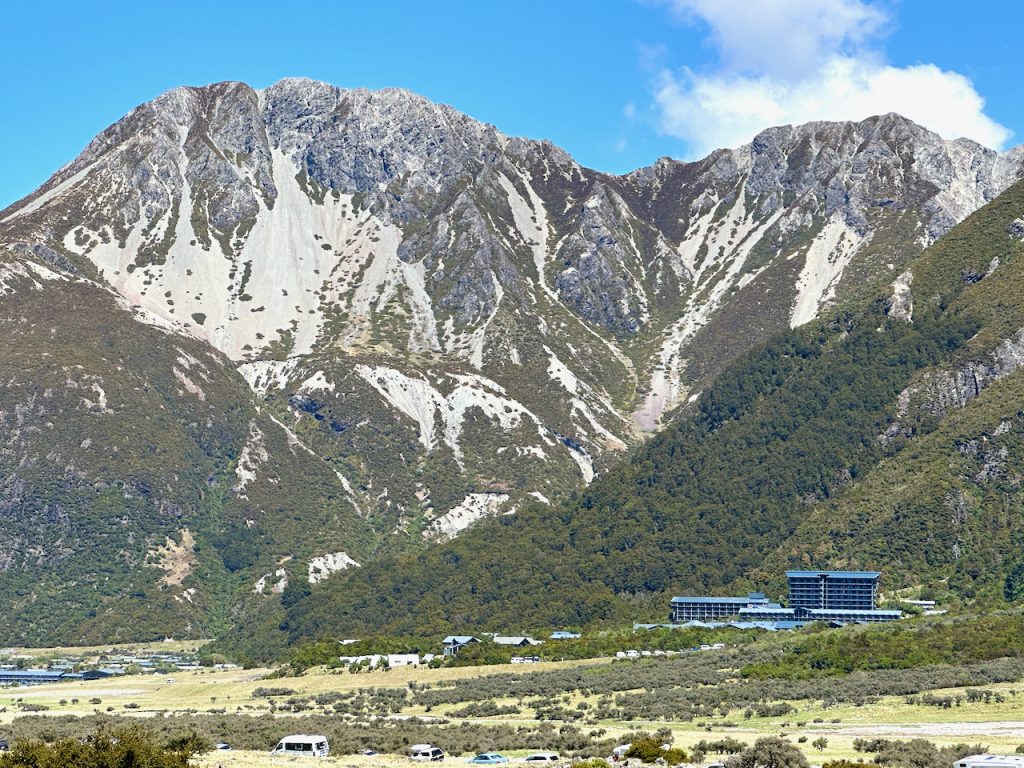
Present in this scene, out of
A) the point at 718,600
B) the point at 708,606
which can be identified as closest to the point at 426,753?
the point at 718,600

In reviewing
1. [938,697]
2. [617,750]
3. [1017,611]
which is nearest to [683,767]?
[617,750]

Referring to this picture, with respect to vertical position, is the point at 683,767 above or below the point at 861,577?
below

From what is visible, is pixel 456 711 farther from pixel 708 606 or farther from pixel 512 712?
pixel 708 606

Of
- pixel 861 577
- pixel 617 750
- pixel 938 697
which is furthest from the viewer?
pixel 861 577

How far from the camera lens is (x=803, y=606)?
187750mm

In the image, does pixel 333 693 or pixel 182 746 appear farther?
pixel 333 693

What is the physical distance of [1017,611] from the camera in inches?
6255

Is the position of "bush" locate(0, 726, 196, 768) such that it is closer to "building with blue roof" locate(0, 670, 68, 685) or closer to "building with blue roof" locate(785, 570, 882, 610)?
"building with blue roof" locate(0, 670, 68, 685)

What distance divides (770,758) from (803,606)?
113m

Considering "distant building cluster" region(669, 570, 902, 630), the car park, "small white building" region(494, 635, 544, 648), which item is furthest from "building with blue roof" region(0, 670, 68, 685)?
the car park

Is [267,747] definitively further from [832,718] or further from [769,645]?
[769,645]

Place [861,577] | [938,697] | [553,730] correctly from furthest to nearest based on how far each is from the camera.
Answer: [861,577]
[938,697]
[553,730]

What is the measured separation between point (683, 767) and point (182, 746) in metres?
A: 26.8

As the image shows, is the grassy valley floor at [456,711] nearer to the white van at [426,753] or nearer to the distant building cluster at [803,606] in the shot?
the white van at [426,753]
